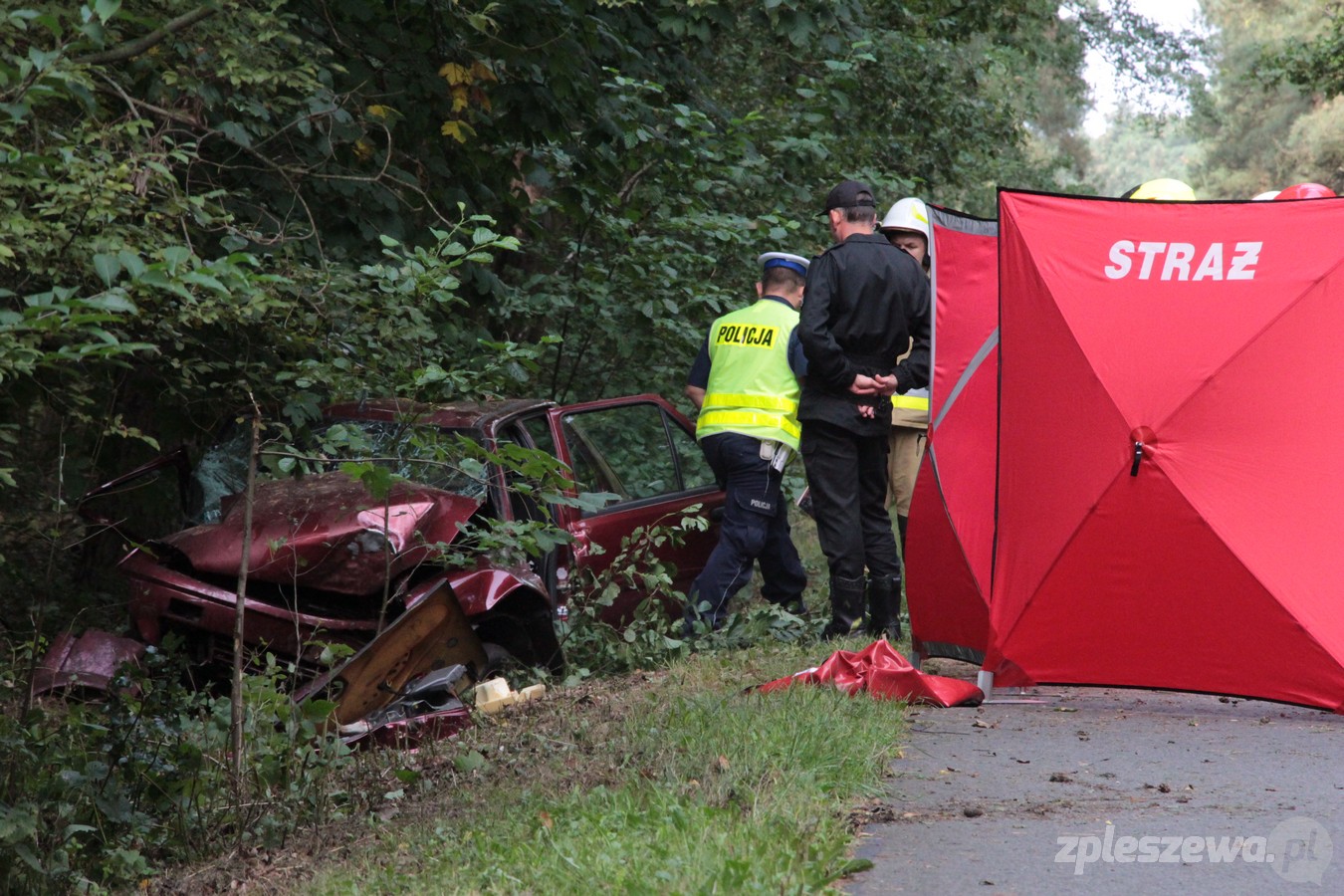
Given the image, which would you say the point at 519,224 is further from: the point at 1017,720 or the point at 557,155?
the point at 1017,720

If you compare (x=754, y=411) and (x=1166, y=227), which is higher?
(x=1166, y=227)

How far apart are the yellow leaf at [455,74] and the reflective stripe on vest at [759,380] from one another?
190 cm

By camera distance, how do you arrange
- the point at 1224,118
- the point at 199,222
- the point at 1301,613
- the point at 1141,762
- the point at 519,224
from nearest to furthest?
1. the point at 1141,762
2. the point at 1301,613
3. the point at 199,222
4. the point at 519,224
5. the point at 1224,118

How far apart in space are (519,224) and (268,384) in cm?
294

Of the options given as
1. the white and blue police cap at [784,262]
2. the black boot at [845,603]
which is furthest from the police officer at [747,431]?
the black boot at [845,603]

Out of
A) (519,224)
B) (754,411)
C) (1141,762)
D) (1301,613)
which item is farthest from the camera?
(519,224)

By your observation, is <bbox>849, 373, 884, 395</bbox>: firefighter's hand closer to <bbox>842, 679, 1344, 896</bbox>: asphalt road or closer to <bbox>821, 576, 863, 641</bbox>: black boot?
<bbox>821, 576, 863, 641</bbox>: black boot

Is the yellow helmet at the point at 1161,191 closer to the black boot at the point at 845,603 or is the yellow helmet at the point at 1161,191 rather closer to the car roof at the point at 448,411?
the black boot at the point at 845,603

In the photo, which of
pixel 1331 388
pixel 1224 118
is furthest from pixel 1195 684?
pixel 1224 118

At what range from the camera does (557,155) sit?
9.42 m

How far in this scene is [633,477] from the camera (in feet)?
27.4

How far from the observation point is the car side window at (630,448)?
314 inches

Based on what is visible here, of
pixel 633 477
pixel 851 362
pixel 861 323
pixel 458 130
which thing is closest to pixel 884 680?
pixel 851 362

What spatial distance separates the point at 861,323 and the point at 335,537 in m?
2.77
